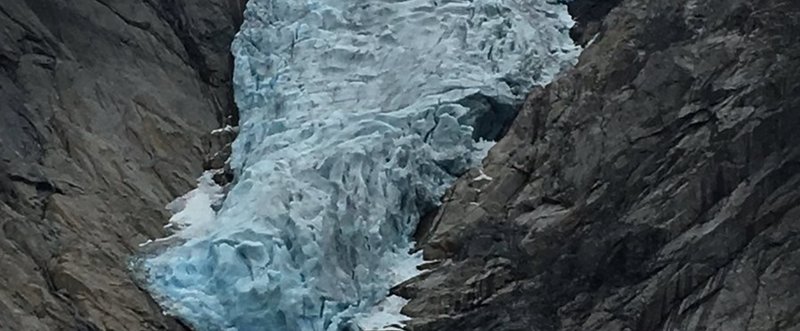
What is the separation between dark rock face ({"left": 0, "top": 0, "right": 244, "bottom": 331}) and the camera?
14.3 m

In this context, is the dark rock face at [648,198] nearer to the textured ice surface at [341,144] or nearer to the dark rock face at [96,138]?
the textured ice surface at [341,144]

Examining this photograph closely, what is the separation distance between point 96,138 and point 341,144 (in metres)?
3.39

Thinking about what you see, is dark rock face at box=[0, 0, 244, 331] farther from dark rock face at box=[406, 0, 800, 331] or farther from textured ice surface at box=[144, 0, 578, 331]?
dark rock face at box=[406, 0, 800, 331]

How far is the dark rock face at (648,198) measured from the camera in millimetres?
13305

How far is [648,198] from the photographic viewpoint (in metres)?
14.0

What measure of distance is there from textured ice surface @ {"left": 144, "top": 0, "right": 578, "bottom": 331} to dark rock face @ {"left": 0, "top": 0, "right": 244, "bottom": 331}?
20.1 inches

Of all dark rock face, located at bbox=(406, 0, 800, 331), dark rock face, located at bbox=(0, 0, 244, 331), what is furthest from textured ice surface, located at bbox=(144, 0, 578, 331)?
dark rock face, located at bbox=(406, 0, 800, 331)

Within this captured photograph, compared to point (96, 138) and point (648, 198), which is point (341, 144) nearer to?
point (96, 138)

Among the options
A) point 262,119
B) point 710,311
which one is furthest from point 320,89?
point 710,311

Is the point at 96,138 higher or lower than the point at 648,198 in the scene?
higher

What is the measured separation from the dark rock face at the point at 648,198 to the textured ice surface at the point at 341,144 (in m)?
0.71

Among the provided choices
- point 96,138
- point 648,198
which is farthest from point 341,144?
point 648,198

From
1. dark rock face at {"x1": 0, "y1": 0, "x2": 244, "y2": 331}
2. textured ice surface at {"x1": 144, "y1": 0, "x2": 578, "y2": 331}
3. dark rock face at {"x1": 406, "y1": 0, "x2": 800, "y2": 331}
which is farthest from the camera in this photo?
textured ice surface at {"x1": 144, "y1": 0, "x2": 578, "y2": 331}

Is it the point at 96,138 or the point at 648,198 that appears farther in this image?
the point at 96,138
